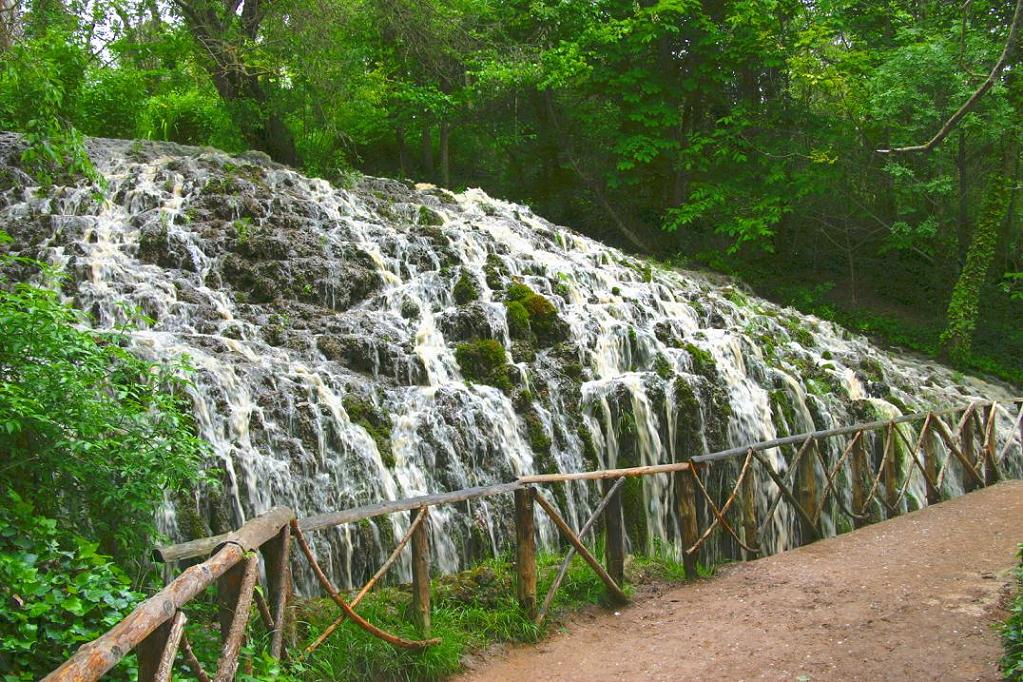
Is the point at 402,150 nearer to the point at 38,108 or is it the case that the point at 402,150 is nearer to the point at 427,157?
the point at 427,157

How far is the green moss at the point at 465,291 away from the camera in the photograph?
1186 cm

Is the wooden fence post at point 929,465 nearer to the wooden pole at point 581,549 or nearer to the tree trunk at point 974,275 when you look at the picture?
the wooden pole at point 581,549

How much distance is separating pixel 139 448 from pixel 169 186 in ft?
27.9

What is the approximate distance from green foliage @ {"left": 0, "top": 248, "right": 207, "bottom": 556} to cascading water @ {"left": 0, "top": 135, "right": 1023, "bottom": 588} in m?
2.06

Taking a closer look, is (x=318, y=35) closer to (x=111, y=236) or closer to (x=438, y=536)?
(x=111, y=236)

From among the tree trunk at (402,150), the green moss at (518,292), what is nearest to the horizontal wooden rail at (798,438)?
the green moss at (518,292)

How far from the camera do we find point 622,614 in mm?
6914

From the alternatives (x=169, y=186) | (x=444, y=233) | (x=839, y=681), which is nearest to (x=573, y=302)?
(x=444, y=233)

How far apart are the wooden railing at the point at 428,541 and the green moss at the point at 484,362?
5.70ft

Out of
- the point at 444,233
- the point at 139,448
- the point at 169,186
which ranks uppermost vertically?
the point at 169,186

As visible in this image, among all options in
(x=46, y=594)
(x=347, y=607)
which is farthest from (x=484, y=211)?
(x=46, y=594)

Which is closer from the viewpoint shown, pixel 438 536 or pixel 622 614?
pixel 622 614

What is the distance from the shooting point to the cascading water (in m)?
8.43

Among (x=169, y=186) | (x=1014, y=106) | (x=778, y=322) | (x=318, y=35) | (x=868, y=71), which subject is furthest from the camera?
(x=868, y=71)
